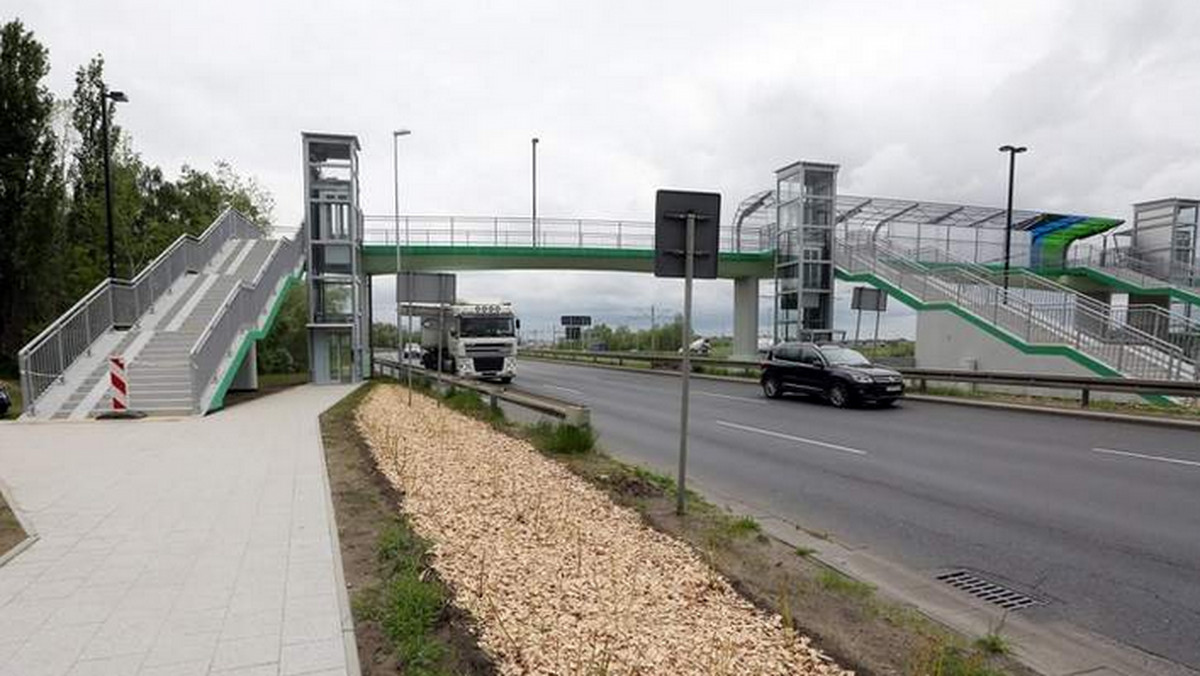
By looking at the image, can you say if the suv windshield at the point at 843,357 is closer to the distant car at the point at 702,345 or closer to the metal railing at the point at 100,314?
the metal railing at the point at 100,314

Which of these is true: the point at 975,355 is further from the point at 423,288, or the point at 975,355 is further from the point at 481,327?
the point at 423,288

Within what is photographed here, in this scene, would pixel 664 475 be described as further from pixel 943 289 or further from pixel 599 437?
pixel 943 289

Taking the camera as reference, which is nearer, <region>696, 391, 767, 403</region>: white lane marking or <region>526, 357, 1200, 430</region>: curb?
<region>526, 357, 1200, 430</region>: curb

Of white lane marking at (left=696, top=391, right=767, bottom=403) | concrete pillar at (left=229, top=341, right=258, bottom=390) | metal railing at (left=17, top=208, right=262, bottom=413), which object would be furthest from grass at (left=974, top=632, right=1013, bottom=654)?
concrete pillar at (left=229, top=341, right=258, bottom=390)

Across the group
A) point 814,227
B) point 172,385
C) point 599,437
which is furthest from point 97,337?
point 814,227

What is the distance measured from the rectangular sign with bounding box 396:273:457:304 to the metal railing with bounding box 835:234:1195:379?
1954 cm

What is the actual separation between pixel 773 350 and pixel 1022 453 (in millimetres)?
9853

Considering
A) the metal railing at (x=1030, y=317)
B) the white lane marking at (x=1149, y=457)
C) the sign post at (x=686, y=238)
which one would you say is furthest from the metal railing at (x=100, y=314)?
the metal railing at (x=1030, y=317)

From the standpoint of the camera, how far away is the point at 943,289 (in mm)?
26953

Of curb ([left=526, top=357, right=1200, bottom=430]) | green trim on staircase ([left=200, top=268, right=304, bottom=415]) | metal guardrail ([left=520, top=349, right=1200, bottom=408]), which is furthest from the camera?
green trim on staircase ([left=200, top=268, right=304, bottom=415])

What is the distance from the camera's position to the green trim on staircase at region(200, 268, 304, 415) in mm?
16106

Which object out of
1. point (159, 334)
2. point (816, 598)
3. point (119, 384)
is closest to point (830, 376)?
point (816, 598)

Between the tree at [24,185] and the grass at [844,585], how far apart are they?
1184 inches

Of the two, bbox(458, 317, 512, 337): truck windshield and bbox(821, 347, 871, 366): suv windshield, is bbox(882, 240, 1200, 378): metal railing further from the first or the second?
bbox(458, 317, 512, 337): truck windshield
